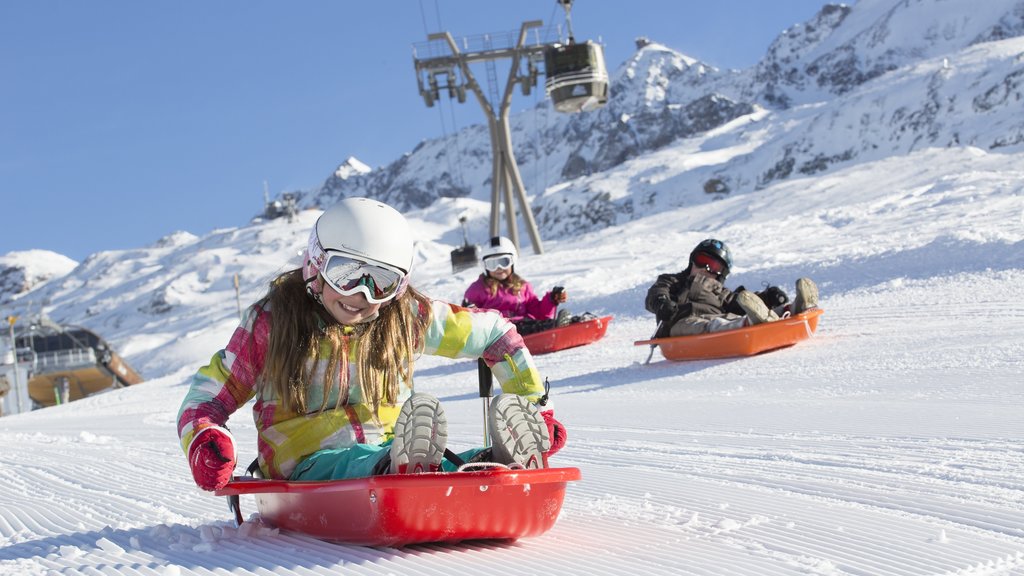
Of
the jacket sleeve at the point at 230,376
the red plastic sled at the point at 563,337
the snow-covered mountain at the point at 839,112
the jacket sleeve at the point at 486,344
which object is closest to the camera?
the jacket sleeve at the point at 230,376

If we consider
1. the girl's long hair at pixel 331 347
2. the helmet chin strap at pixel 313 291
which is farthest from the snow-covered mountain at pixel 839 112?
the helmet chin strap at pixel 313 291

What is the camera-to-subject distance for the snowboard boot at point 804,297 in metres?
8.48

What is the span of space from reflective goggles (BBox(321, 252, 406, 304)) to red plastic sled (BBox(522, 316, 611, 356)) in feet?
27.7

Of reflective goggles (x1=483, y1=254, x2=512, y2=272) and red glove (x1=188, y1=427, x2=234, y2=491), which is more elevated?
reflective goggles (x1=483, y1=254, x2=512, y2=272)

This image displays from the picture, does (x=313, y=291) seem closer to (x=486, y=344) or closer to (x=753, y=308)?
(x=486, y=344)

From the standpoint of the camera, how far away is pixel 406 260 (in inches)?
121

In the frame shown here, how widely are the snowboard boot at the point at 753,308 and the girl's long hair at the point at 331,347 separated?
514 cm

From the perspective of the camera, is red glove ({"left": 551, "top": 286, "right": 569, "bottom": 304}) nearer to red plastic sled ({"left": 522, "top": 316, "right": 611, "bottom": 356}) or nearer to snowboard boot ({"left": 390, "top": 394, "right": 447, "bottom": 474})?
red plastic sled ({"left": 522, "top": 316, "right": 611, "bottom": 356})

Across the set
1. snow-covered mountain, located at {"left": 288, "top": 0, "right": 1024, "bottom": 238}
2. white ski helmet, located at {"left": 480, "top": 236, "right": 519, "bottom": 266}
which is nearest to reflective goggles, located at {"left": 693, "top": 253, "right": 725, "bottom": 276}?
white ski helmet, located at {"left": 480, "top": 236, "right": 519, "bottom": 266}

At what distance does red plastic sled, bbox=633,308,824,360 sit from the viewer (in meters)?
8.23

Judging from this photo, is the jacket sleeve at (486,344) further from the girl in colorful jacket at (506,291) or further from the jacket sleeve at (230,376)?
the girl in colorful jacket at (506,291)

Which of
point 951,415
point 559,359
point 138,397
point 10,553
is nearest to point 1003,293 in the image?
point 559,359

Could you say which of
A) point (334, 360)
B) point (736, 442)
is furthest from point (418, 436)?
point (736, 442)

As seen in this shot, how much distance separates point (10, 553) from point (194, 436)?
0.87 metres
